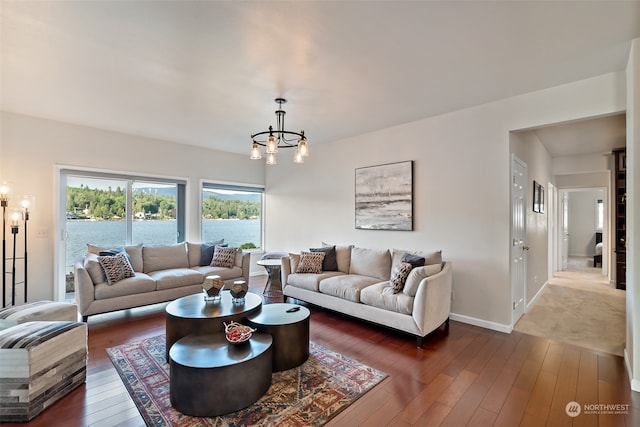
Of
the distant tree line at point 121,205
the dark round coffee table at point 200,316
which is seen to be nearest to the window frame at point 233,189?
the distant tree line at point 121,205

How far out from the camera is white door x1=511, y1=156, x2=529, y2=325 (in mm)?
3572

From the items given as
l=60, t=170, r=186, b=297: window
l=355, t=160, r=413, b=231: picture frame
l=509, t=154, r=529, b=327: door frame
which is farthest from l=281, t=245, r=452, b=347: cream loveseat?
l=60, t=170, r=186, b=297: window

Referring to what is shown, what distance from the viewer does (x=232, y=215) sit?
22.0 ft

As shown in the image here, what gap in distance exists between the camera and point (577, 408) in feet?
6.95

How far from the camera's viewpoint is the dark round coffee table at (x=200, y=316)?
8.70ft

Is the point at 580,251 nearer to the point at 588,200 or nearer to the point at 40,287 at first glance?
the point at 588,200

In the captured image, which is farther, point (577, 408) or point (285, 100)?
point (285, 100)

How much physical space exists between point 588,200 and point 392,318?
33.3 ft

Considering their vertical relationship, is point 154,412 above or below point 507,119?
below

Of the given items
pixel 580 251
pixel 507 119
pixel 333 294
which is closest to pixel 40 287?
pixel 333 294

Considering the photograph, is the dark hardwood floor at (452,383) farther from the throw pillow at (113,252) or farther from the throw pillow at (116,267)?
the throw pillow at (113,252)

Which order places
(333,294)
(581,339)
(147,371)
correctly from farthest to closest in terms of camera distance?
(333,294)
(581,339)
(147,371)

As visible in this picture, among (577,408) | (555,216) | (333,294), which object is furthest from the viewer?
(555,216)

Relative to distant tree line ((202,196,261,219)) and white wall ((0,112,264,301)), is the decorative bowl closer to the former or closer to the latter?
white wall ((0,112,264,301))
